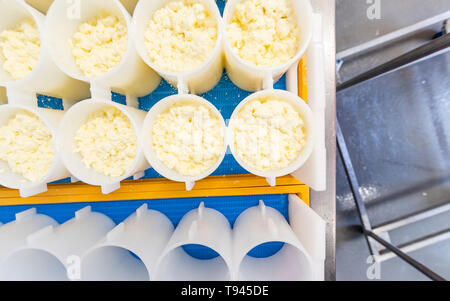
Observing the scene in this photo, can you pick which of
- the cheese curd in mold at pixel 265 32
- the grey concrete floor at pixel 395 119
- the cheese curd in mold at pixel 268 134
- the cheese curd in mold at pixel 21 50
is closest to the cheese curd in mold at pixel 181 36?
the cheese curd in mold at pixel 265 32

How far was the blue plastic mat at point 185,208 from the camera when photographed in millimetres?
1152

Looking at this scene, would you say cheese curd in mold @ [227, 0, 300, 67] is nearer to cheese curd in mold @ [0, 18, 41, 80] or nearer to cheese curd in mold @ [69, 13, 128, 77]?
cheese curd in mold @ [69, 13, 128, 77]

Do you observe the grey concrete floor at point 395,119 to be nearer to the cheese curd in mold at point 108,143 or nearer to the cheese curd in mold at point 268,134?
the cheese curd in mold at point 268,134

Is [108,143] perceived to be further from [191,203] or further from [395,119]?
[395,119]

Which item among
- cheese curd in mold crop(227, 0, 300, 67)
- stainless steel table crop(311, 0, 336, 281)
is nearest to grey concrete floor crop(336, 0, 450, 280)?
stainless steel table crop(311, 0, 336, 281)

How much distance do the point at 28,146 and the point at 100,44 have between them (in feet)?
1.53

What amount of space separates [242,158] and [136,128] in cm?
38

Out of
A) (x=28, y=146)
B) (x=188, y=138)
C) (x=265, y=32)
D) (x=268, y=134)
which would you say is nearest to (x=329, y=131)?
(x=268, y=134)

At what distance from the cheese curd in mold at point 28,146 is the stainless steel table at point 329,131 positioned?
1.13 metres

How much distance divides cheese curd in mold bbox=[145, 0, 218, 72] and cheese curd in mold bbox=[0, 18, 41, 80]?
1.48ft

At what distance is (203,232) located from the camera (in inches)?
36.8

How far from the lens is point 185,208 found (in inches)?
46.4

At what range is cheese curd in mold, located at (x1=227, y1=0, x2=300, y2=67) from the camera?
817 mm

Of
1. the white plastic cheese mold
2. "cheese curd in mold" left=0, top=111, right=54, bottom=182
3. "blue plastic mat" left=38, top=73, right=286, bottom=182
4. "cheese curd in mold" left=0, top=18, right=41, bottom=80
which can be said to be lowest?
the white plastic cheese mold
